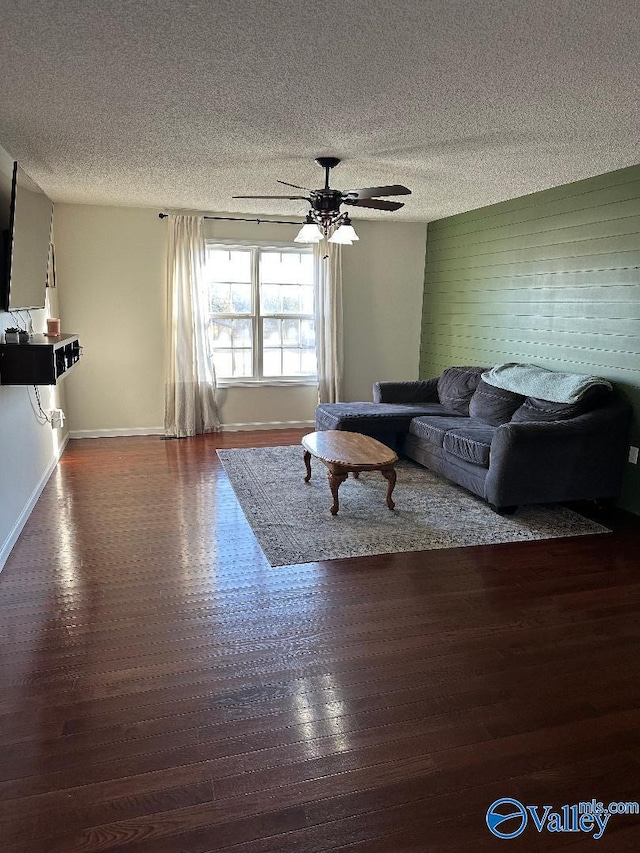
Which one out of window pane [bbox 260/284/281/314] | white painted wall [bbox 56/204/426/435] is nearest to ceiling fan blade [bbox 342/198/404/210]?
white painted wall [bbox 56/204/426/435]

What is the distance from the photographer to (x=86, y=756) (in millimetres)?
1826

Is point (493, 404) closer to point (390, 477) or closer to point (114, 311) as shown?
point (390, 477)

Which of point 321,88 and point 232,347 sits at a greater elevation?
point 321,88

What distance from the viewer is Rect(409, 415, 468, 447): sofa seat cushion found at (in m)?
4.70

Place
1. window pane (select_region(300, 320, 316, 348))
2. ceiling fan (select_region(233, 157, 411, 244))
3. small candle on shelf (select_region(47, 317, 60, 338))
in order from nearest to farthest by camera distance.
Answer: ceiling fan (select_region(233, 157, 411, 244)) → small candle on shelf (select_region(47, 317, 60, 338)) → window pane (select_region(300, 320, 316, 348))

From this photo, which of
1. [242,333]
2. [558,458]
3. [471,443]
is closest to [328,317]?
[242,333]

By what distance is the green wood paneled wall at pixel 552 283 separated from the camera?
4.05 meters

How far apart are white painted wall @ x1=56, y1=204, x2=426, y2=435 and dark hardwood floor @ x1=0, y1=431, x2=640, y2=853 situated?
285 cm

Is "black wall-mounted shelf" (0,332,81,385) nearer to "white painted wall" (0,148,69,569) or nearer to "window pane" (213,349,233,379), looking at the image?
"white painted wall" (0,148,69,569)

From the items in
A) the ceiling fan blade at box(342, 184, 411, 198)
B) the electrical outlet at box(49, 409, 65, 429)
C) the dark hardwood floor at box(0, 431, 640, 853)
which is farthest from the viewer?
the electrical outlet at box(49, 409, 65, 429)

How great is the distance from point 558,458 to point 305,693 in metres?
2.58

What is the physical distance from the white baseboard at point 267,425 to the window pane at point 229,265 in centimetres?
166

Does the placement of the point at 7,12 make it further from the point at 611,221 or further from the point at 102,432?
the point at 102,432

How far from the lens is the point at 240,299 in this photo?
644cm
